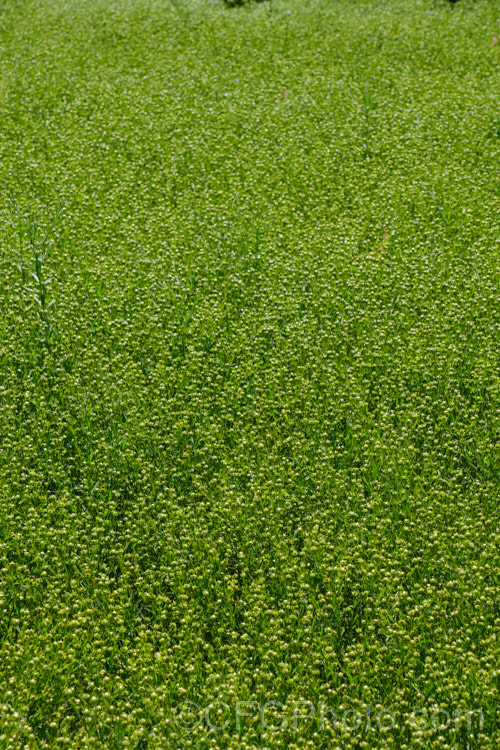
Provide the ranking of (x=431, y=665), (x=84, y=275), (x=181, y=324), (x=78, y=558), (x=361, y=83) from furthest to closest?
→ 1. (x=361, y=83)
2. (x=84, y=275)
3. (x=181, y=324)
4. (x=78, y=558)
5. (x=431, y=665)

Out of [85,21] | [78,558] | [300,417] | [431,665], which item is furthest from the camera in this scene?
[85,21]

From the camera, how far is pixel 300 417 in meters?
4.72

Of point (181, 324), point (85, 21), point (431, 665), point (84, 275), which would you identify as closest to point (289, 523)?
point (431, 665)

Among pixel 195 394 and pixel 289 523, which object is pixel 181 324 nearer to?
pixel 195 394

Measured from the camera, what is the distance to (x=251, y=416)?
4.74m

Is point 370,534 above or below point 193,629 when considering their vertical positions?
above

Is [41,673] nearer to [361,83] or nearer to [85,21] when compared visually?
[361,83]

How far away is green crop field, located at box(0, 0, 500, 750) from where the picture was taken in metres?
3.33

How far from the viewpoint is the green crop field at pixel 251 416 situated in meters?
3.33

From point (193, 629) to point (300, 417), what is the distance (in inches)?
61.1

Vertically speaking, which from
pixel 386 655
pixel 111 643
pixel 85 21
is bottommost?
pixel 111 643

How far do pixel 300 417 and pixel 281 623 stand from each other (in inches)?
56.7

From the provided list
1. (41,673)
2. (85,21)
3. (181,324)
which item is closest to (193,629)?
(41,673)

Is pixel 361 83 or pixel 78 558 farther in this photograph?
pixel 361 83
